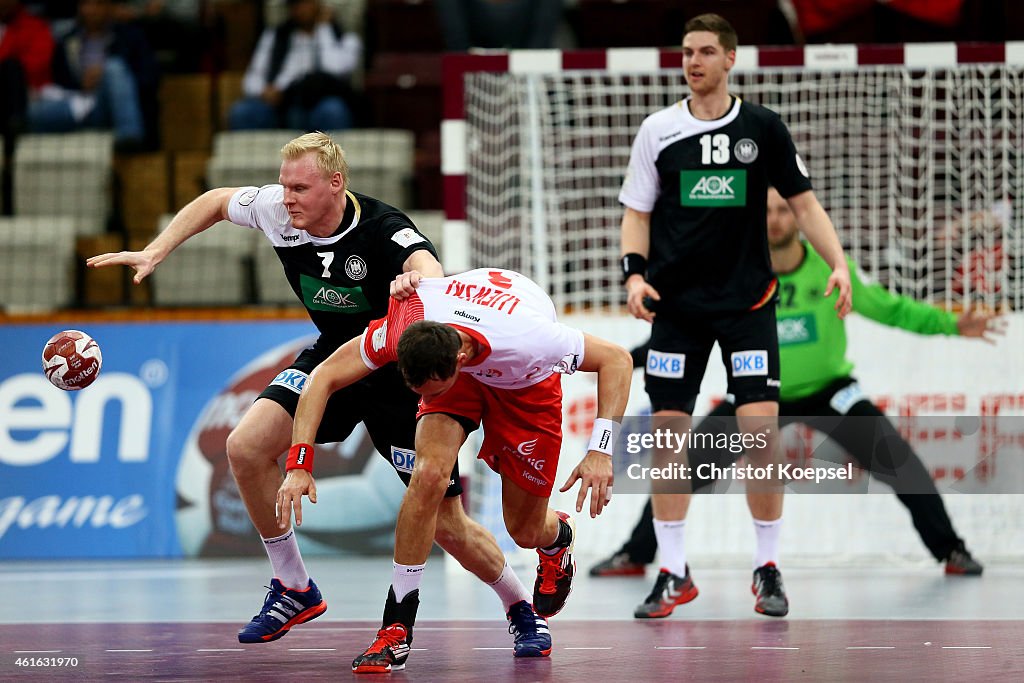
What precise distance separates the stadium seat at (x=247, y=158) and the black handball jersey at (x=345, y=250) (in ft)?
17.9

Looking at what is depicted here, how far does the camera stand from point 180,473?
29.3 ft

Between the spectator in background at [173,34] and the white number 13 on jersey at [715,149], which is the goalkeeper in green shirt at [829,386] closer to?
the white number 13 on jersey at [715,149]

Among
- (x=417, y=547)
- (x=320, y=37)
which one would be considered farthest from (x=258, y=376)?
(x=417, y=547)

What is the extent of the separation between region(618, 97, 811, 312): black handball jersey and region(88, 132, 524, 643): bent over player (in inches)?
58.1

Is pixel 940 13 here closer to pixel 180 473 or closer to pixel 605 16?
pixel 605 16

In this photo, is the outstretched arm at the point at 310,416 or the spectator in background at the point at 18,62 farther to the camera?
the spectator in background at the point at 18,62

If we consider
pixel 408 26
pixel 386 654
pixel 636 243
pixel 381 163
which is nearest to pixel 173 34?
pixel 408 26

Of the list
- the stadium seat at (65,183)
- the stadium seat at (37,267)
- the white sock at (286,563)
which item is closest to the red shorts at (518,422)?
the white sock at (286,563)

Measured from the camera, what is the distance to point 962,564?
7.60m

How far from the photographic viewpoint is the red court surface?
4270 millimetres

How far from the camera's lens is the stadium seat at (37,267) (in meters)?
10.4

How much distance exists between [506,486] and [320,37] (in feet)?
24.9

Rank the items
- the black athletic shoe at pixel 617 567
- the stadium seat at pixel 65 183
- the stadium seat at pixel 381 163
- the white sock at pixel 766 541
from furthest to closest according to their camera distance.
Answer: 1. the stadium seat at pixel 65 183
2. the stadium seat at pixel 381 163
3. the black athletic shoe at pixel 617 567
4. the white sock at pixel 766 541

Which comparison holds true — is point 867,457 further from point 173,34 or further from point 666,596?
point 173,34
